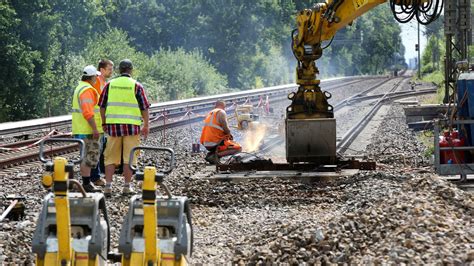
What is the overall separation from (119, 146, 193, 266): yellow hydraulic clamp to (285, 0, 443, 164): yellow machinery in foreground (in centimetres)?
836

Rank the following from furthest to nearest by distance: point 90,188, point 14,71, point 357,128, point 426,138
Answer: point 14,71
point 357,128
point 426,138
point 90,188

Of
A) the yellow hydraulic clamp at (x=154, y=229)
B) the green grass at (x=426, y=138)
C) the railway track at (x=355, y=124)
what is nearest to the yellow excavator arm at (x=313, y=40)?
the railway track at (x=355, y=124)

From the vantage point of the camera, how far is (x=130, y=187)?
11.3 metres

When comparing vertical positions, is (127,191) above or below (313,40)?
below

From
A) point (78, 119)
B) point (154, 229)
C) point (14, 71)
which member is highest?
point (14, 71)

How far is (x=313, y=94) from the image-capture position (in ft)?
49.4

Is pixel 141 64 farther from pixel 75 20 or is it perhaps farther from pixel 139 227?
pixel 139 227

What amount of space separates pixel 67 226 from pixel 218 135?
9.44m

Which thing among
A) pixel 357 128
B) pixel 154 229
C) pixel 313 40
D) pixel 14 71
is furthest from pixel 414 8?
pixel 14 71

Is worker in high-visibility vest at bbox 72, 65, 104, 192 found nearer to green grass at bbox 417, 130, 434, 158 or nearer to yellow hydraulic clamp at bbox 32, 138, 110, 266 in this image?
yellow hydraulic clamp at bbox 32, 138, 110, 266

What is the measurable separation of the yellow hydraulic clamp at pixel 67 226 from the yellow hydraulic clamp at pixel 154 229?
22cm

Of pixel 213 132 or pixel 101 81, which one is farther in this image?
pixel 213 132

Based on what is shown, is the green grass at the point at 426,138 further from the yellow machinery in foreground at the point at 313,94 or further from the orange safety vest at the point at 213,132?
the orange safety vest at the point at 213,132

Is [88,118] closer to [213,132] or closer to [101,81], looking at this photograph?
[101,81]
